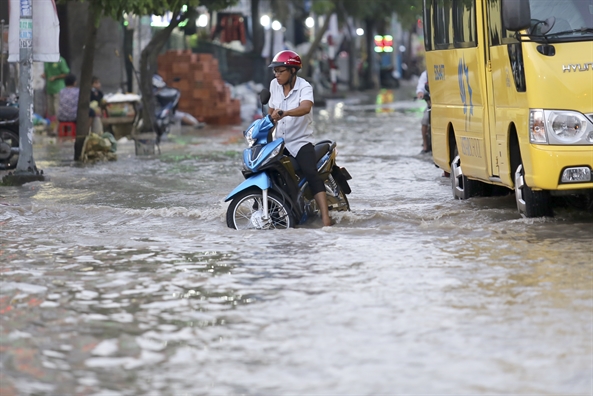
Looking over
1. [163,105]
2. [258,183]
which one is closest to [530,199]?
[258,183]

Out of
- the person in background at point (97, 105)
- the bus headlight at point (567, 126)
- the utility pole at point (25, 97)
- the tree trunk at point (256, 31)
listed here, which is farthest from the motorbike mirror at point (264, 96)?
the tree trunk at point (256, 31)

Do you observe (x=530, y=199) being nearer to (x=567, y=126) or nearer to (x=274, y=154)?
(x=567, y=126)

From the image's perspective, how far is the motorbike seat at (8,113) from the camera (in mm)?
16078

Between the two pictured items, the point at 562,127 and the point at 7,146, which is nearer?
the point at 562,127

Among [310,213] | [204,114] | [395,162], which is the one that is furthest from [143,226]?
[204,114]

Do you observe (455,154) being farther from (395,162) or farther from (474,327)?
(474,327)

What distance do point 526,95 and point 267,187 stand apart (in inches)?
86.6

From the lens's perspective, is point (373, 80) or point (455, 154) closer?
point (455, 154)

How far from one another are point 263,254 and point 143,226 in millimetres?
2125

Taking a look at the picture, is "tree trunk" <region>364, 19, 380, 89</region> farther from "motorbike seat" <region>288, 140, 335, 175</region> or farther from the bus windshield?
the bus windshield

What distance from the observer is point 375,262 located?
8.16 metres

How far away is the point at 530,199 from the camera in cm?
967

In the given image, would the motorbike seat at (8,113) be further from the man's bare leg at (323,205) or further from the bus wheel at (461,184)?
the man's bare leg at (323,205)

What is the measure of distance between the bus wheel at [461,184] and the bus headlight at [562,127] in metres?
3.01
